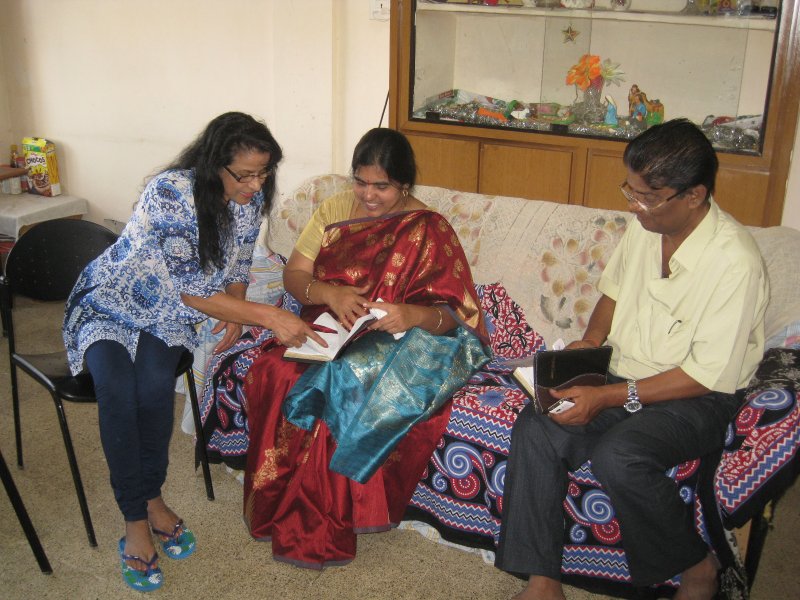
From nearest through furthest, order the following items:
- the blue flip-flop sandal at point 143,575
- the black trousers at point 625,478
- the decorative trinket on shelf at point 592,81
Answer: the black trousers at point 625,478
the blue flip-flop sandal at point 143,575
the decorative trinket on shelf at point 592,81

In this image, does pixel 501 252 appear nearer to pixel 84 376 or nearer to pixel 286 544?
pixel 286 544

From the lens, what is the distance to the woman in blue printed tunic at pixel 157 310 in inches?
80.0

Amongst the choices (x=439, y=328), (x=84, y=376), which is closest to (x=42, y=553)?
(x=84, y=376)

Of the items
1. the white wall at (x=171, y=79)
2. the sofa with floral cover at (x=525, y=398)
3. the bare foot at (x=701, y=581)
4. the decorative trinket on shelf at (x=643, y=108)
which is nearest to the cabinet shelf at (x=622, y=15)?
the decorative trinket on shelf at (x=643, y=108)

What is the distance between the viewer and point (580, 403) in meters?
1.88

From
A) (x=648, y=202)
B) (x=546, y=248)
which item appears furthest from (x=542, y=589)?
(x=546, y=248)

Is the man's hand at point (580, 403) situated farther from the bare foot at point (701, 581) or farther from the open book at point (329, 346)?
the open book at point (329, 346)

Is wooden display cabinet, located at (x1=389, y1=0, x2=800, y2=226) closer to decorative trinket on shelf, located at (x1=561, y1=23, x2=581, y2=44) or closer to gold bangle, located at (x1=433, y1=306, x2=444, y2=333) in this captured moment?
decorative trinket on shelf, located at (x1=561, y1=23, x2=581, y2=44)

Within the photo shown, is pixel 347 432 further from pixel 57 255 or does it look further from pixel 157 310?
pixel 57 255

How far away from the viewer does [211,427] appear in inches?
96.3

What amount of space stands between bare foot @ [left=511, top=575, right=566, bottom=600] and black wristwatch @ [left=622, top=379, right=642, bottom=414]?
0.45 meters

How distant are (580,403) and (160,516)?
3.80ft

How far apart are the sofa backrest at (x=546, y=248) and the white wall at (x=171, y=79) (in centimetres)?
143

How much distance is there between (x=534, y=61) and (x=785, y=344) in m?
2.00
